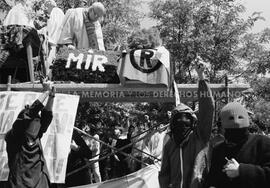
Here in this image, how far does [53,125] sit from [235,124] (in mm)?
3619

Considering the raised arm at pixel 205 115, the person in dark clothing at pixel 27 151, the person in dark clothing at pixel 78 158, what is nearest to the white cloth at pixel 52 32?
the person in dark clothing at pixel 78 158

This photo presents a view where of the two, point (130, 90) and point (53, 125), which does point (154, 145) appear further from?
point (53, 125)

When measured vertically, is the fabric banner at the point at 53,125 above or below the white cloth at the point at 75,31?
below

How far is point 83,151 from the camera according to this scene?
893cm

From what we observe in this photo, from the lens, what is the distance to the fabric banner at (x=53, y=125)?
23.9ft

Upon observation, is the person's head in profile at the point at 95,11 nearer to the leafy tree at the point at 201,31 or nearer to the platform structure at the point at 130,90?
the platform structure at the point at 130,90

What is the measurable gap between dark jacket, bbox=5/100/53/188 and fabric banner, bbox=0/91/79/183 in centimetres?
65

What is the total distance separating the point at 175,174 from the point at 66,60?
285cm

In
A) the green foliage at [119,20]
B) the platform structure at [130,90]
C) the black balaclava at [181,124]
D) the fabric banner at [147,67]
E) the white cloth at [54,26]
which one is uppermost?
the green foliage at [119,20]

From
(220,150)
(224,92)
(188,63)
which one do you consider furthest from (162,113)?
(220,150)

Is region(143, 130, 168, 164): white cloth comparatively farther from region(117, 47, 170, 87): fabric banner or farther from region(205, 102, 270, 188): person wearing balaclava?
region(205, 102, 270, 188): person wearing balaclava

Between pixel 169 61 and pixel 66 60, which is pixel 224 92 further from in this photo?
pixel 66 60

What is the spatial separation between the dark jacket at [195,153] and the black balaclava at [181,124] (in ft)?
0.18

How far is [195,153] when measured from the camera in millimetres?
5340
